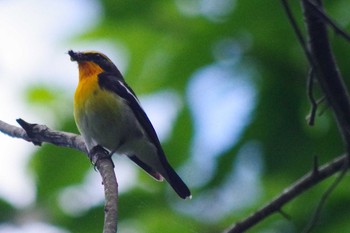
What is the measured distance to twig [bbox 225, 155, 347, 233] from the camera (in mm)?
2199

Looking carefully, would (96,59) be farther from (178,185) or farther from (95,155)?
(178,185)

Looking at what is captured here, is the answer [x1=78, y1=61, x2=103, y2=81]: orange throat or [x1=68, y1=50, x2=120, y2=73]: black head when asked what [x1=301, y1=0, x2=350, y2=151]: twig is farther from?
[x1=68, y1=50, x2=120, y2=73]: black head

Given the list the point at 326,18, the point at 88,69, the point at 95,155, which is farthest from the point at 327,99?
the point at 88,69

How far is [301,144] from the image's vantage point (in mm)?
2324

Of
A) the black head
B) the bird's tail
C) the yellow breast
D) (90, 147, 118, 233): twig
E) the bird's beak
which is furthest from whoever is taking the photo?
the black head

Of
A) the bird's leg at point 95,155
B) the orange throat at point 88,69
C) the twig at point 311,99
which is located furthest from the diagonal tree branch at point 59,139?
the orange throat at point 88,69

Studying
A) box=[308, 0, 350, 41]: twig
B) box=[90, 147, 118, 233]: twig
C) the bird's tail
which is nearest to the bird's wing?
box=[90, 147, 118, 233]: twig

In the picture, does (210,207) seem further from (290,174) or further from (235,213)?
(290,174)

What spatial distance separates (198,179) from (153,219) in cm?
28

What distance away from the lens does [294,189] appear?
2.25 m

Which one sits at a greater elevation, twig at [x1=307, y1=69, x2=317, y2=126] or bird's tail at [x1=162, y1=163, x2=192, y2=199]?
twig at [x1=307, y1=69, x2=317, y2=126]

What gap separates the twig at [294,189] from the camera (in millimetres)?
2199

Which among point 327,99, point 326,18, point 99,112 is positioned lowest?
point 99,112

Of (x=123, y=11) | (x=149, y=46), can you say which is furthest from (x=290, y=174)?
(x=123, y=11)
